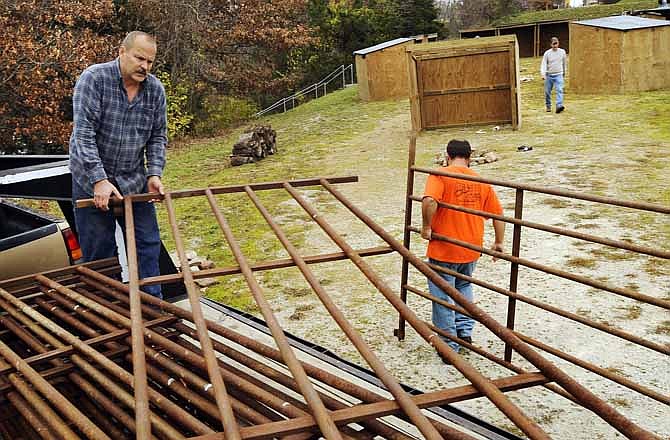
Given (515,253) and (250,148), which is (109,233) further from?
(250,148)

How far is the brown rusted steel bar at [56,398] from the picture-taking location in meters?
1.93

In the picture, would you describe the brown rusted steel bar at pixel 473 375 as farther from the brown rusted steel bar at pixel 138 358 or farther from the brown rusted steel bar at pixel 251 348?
the brown rusted steel bar at pixel 138 358

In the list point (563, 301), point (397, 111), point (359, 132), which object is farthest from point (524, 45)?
point (563, 301)

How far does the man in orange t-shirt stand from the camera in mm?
4336

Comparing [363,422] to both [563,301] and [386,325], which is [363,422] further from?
[563,301]

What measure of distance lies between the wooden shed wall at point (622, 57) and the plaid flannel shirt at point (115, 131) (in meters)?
13.3

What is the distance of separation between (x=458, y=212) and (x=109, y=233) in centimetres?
223

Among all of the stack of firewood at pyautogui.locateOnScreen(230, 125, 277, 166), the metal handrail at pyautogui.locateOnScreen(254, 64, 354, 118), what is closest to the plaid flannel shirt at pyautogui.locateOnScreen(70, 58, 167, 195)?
the stack of firewood at pyautogui.locateOnScreen(230, 125, 277, 166)

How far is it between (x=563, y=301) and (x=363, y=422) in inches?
145

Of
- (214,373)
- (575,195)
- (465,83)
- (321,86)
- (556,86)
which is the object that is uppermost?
(321,86)

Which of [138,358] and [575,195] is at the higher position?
[575,195]

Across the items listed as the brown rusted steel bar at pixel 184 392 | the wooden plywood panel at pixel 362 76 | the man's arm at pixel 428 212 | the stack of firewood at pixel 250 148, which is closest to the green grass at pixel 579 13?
the wooden plywood panel at pixel 362 76

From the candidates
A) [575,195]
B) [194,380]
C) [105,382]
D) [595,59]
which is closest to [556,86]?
[595,59]

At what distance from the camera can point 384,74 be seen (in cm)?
1939
